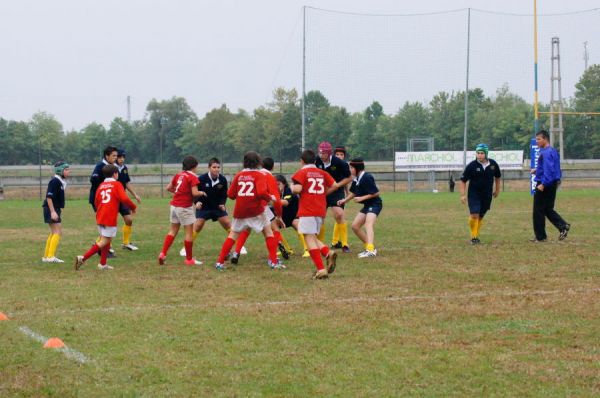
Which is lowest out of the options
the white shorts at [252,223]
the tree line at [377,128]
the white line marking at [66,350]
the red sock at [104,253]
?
the white line marking at [66,350]

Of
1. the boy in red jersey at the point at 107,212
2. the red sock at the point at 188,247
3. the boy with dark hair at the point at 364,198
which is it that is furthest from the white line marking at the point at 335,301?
the boy with dark hair at the point at 364,198

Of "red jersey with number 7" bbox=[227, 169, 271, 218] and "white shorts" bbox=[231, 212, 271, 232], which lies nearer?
"red jersey with number 7" bbox=[227, 169, 271, 218]

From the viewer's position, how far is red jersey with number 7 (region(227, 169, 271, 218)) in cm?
1141

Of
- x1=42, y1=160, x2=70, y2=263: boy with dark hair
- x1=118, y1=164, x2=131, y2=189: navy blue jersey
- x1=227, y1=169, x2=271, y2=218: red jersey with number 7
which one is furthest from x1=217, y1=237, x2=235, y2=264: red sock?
x1=118, y1=164, x2=131, y2=189: navy blue jersey

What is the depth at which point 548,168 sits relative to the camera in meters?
14.8

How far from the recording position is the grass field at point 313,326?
560cm

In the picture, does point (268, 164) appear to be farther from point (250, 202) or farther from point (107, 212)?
point (107, 212)

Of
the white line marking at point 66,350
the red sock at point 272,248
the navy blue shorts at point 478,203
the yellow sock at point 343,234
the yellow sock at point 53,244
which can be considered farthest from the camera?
the navy blue shorts at point 478,203

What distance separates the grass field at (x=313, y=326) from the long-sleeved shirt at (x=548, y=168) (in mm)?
1666

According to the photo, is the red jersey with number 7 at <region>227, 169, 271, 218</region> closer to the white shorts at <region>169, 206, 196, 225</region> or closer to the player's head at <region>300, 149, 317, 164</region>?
the player's head at <region>300, 149, 317, 164</region>

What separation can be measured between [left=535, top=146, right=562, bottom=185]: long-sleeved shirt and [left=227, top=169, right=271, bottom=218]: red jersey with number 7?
19.5 feet

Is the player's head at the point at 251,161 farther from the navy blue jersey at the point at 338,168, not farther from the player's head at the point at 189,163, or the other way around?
the navy blue jersey at the point at 338,168

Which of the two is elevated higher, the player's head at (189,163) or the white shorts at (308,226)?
the player's head at (189,163)

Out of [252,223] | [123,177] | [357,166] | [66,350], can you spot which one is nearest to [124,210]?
[123,177]
